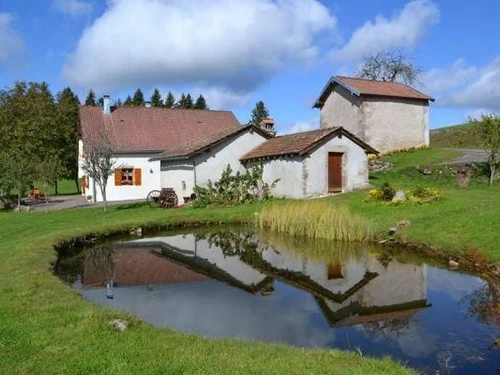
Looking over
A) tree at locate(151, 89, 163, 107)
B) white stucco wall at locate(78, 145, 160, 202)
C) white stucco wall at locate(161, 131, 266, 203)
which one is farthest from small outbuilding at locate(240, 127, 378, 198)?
tree at locate(151, 89, 163, 107)

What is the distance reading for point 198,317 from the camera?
8453 mm

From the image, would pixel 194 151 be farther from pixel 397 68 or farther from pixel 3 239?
pixel 397 68

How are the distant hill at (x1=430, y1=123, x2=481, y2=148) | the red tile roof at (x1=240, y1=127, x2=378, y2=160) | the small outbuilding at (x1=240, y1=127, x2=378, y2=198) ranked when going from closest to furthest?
the red tile roof at (x1=240, y1=127, x2=378, y2=160) < the small outbuilding at (x1=240, y1=127, x2=378, y2=198) < the distant hill at (x1=430, y1=123, x2=481, y2=148)

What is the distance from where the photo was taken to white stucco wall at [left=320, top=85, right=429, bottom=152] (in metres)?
31.8

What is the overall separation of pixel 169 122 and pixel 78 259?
2357 cm

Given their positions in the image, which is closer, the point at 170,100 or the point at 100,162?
the point at 100,162

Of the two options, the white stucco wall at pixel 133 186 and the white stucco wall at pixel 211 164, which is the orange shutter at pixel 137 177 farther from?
the white stucco wall at pixel 211 164

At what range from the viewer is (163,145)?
33.4 meters

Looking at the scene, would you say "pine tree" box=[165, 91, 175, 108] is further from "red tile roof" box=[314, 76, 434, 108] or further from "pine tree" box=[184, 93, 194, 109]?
"red tile roof" box=[314, 76, 434, 108]

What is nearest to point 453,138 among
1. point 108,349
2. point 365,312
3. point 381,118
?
point 381,118

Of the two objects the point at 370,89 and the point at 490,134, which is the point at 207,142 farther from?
the point at 490,134

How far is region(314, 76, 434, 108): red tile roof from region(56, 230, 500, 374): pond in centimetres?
1901

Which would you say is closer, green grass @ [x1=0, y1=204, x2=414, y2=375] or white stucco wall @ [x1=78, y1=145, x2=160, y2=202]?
green grass @ [x1=0, y1=204, x2=414, y2=375]

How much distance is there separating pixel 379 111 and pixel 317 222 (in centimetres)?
1855
